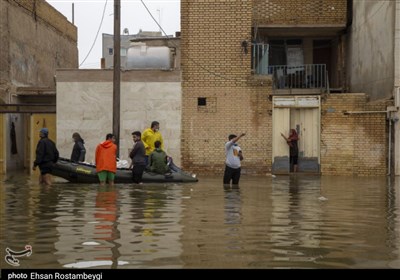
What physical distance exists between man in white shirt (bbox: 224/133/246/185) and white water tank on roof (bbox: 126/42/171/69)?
9426 millimetres

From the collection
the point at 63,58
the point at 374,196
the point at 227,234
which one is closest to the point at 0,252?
the point at 227,234

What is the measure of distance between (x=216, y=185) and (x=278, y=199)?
4139mm

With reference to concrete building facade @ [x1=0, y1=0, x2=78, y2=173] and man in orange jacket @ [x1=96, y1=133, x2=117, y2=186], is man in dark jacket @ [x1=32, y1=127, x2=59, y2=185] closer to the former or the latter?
man in orange jacket @ [x1=96, y1=133, x2=117, y2=186]

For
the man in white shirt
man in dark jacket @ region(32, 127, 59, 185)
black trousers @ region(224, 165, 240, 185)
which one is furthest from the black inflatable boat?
the man in white shirt

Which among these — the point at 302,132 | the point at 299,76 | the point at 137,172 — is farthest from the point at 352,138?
the point at 137,172

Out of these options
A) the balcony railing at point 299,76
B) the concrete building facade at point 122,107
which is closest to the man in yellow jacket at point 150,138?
the concrete building facade at point 122,107

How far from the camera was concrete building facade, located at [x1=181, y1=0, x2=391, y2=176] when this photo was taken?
76.6 feet

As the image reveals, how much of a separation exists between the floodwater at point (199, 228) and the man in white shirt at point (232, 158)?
909 mm

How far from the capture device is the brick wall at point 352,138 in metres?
23.1

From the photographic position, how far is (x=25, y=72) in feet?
98.9

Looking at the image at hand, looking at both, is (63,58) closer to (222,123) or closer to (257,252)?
(222,123)

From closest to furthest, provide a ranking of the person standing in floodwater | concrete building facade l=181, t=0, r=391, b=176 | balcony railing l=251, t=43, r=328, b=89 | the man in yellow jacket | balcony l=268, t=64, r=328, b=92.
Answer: the man in yellow jacket
concrete building facade l=181, t=0, r=391, b=176
the person standing in floodwater
balcony railing l=251, t=43, r=328, b=89
balcony l=268, t=64, r=328, b=92

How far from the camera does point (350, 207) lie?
12.5 m

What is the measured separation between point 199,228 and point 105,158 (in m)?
8.26
